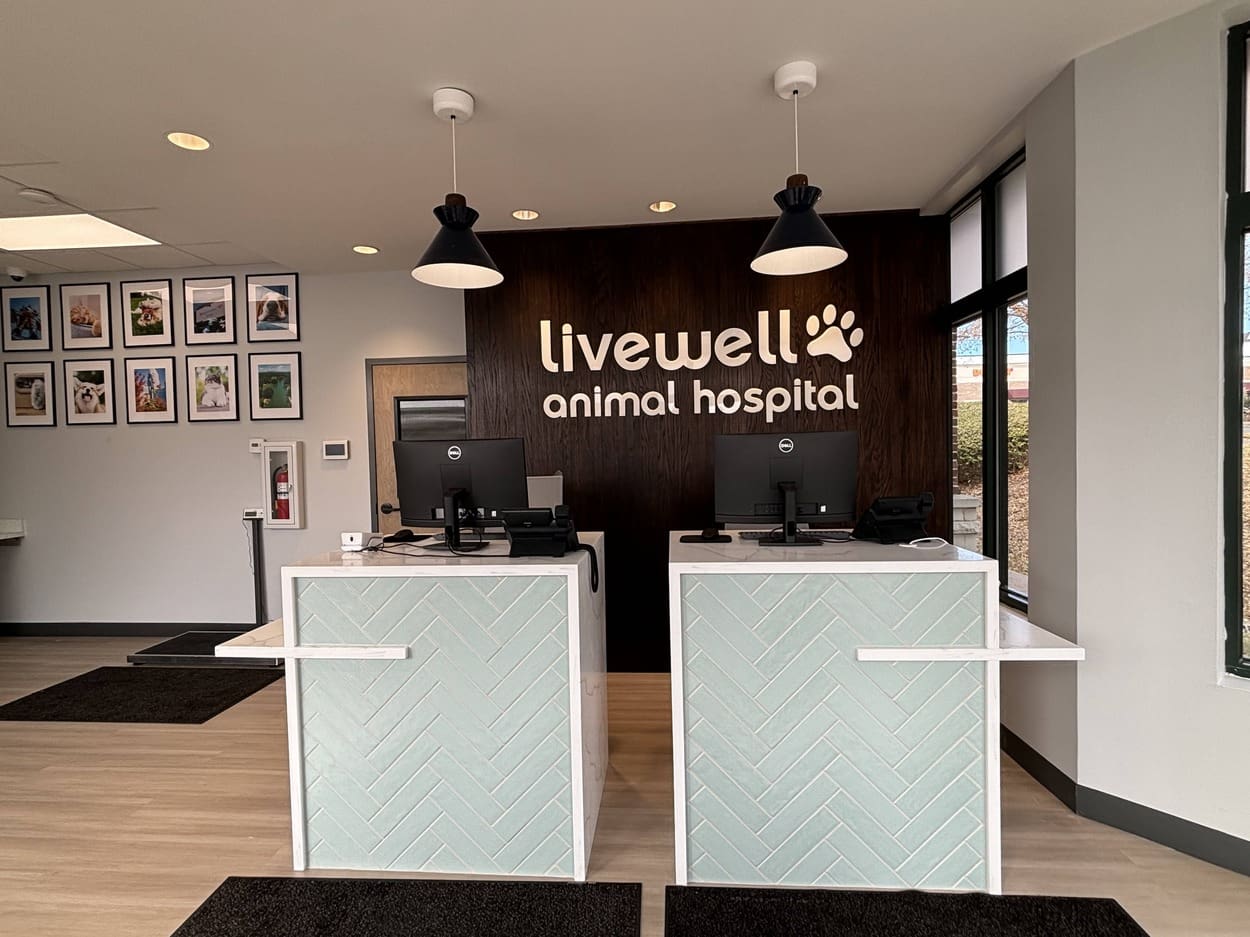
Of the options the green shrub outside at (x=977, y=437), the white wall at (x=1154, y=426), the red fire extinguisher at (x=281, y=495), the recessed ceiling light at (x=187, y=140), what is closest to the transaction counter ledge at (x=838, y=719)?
the white wall at (x=1154, y=426)

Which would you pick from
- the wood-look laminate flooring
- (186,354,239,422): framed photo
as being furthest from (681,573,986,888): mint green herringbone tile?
(186,354,239,422): framed photo

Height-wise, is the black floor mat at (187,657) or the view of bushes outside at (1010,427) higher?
the view of bushes outside at (1010,427)

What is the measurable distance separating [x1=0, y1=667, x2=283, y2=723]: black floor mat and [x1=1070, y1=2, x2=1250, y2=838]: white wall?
482cm

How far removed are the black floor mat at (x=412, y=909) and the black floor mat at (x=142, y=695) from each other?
6.80ft

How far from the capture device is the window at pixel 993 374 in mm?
3549

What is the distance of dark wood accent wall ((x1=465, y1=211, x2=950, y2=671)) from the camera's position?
451cm

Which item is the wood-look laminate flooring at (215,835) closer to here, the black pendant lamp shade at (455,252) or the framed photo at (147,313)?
the black pendant lamp shade at (455,252)

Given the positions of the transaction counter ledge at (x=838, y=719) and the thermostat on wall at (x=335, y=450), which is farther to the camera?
the thermostat on wall at (x=335, y=450)

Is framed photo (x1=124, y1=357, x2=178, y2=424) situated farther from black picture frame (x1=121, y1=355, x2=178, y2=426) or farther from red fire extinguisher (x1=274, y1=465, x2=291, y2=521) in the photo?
red fire extinguisher (x1=274, y1=465, x2=291, y2=521)

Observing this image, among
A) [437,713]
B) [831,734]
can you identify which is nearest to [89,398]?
[437,713]

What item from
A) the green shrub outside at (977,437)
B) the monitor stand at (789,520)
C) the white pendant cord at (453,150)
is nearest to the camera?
the monitor stand at (789,520)

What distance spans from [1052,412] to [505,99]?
2766 millimetres

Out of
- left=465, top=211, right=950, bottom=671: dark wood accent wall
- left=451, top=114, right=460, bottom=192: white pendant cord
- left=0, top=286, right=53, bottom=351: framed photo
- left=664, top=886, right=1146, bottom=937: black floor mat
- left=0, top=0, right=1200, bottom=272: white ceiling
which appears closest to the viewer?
left=664, top=886, right=1146, bottom=937: black floor mat

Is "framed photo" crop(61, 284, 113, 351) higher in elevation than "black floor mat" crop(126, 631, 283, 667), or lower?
higher
